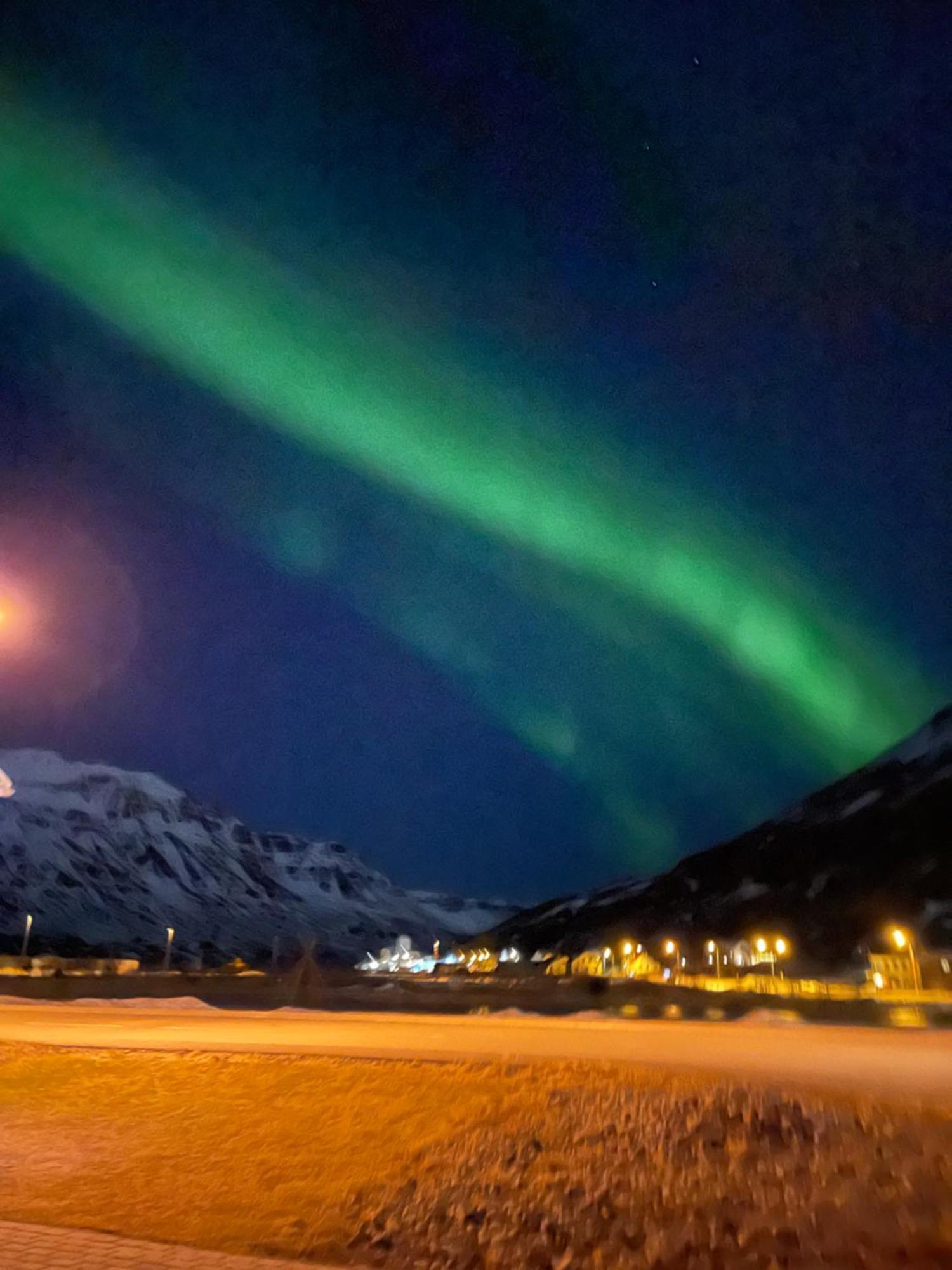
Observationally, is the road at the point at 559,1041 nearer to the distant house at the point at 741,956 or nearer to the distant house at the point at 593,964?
the distant house at the point at 741,956

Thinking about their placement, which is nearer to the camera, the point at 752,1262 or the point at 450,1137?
the point at 752,1262

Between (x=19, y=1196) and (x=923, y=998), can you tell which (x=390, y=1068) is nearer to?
(x=19, y=1196)

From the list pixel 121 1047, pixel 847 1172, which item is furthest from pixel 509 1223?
pixel 121 1047

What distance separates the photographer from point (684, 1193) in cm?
1230

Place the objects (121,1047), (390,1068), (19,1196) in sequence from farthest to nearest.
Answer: (121,1047), (390,1068), (19,1196)

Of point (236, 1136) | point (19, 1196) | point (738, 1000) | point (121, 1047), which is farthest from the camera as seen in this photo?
point (738, 1000)

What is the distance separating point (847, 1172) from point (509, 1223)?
420cm

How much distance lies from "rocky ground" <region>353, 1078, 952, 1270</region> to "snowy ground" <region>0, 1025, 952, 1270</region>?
0.03 metres

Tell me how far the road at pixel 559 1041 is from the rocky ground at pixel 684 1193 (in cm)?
234

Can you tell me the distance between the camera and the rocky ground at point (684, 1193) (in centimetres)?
1070

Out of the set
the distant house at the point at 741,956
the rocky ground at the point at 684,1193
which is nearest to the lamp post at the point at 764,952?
the distant house at the point at 741,956

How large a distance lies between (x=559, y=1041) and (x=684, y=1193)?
13.9 meters

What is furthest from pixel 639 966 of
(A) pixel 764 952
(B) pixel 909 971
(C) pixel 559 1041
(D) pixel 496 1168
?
(D) pixel 496 1168

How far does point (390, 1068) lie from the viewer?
18.8 m
